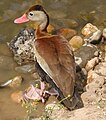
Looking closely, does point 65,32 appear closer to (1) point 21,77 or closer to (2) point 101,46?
(2) point 101,46

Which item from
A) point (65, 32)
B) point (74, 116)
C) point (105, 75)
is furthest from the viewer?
point (65, 32)

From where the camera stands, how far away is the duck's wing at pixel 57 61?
18.3 ft

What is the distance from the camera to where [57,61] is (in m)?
5.71

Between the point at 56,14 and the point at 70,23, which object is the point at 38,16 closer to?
the point at 70,23

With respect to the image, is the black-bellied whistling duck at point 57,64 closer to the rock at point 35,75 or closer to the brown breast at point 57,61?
the brown breast at point 57,61

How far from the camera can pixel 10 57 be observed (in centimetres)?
702

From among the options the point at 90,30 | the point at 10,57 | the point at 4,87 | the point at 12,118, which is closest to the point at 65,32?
the point at 90,30

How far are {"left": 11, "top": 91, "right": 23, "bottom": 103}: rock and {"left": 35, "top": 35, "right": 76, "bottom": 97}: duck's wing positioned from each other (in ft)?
2.05

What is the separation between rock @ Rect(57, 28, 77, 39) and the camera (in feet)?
24.3

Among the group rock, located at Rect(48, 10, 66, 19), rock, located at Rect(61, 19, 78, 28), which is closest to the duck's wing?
rock, located at Rect(61, 19, 78, 28)

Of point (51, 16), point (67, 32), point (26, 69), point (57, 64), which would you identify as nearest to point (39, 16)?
point (26, 69)

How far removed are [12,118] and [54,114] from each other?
2.49 ft

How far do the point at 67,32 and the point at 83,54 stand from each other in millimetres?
850

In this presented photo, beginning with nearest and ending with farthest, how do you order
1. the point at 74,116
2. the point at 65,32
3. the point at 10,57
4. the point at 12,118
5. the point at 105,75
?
the point at 74,116 < the point at 12,118 < the point at 105,75 < the point at 10,57 < the point at 65,32
